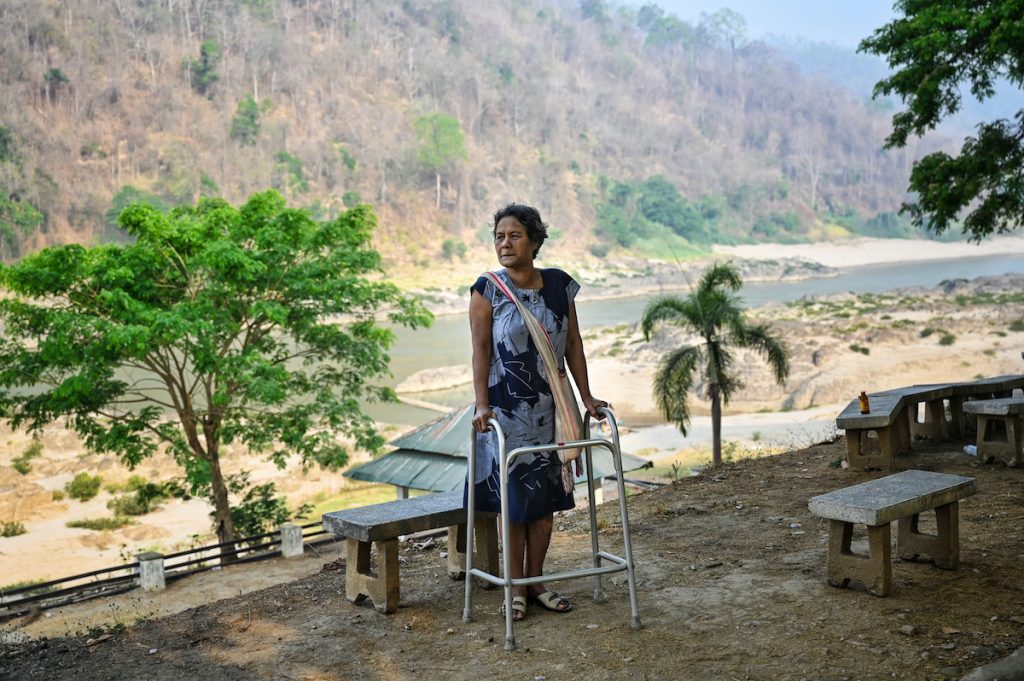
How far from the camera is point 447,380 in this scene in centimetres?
4188

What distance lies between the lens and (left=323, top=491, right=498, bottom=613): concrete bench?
12.9 feet

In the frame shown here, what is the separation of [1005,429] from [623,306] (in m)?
64.1

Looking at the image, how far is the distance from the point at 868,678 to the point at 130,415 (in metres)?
13.4

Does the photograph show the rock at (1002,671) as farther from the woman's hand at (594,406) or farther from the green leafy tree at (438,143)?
the green leafy tree at (438,143)

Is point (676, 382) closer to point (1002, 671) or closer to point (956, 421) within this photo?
point (956, 421)

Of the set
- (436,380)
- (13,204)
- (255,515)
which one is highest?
(13,204)

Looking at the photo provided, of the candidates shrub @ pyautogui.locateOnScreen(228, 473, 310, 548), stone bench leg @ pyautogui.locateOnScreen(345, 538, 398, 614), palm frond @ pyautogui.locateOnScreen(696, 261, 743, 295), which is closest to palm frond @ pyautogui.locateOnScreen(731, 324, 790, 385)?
palm frond @ pyautogui.locateOnScreen(696, 261, 743, 295)

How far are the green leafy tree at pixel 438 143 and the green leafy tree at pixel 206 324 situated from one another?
65.2m

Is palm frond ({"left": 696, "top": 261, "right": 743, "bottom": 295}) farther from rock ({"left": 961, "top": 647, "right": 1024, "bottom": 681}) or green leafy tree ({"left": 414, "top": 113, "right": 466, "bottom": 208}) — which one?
green leafy tree ({"left": 414, "top": 113, "right": 466, "bottom": 208})

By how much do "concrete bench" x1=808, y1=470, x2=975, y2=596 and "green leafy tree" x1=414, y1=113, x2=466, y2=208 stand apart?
76686 mm

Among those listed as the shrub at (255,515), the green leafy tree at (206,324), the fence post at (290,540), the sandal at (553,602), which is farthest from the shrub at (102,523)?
the sandal at (553,602)

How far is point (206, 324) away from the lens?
1320 centimetres

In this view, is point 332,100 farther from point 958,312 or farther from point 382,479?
point 382,479

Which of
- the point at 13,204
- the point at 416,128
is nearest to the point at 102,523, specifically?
the point at 13,204
